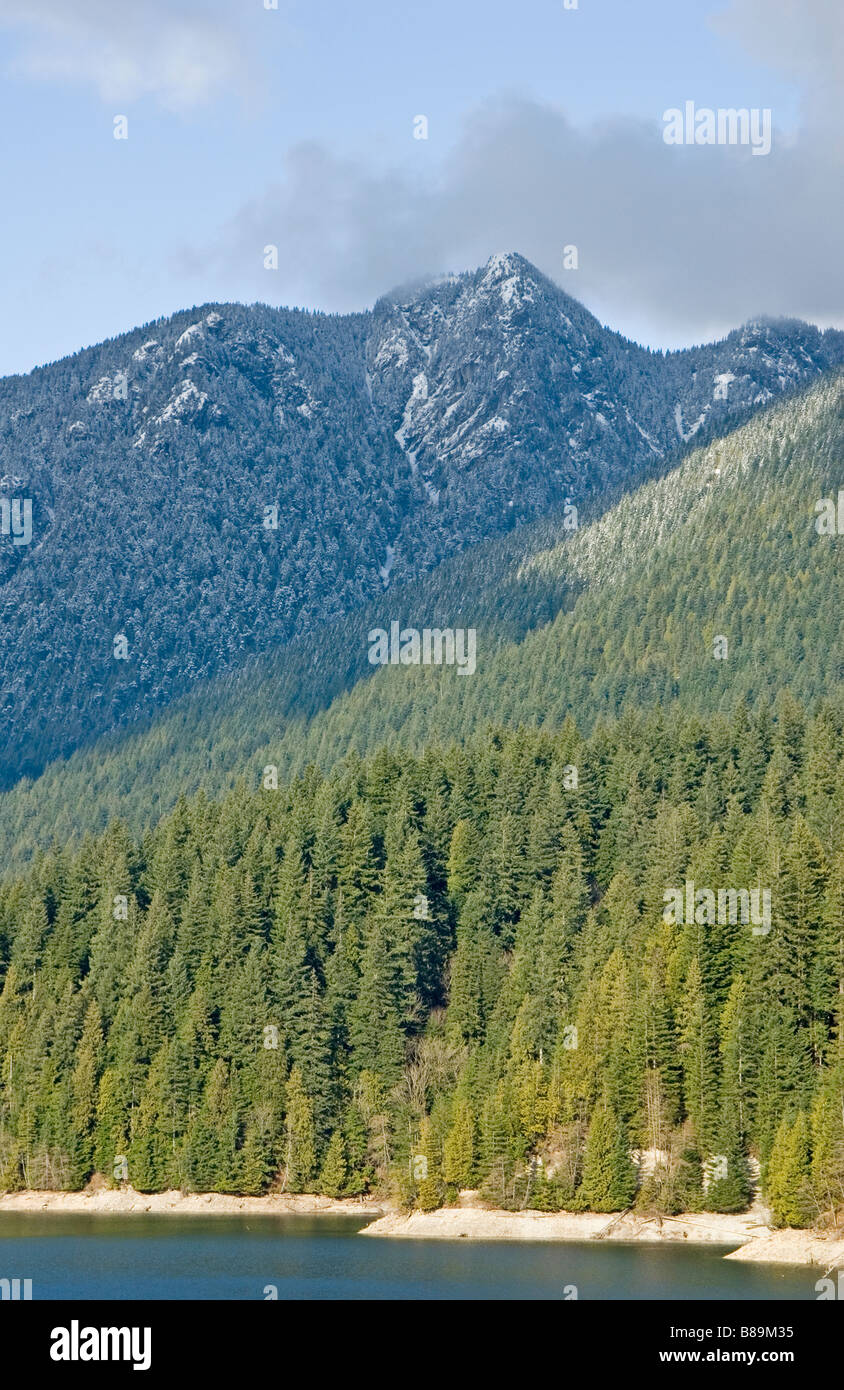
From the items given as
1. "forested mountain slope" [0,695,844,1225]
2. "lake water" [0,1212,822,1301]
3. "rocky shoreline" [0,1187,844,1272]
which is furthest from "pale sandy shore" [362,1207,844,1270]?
"lake water" [0,1212,822,1301]

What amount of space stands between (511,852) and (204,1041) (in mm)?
29654

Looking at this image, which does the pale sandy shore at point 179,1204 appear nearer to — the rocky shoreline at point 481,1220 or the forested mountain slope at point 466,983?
the rocky shoreline at point 481,1220

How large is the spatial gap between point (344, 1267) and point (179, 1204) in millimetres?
34895

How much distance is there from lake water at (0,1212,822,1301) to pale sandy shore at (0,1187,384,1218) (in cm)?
748

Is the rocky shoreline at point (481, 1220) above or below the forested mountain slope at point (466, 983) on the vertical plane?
below

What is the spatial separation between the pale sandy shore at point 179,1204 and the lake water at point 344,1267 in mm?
7480

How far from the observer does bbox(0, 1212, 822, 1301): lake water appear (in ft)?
296

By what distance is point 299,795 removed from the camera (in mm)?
174875

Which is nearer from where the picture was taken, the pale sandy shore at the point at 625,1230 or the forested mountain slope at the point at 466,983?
the pale sandy shore at the point at 625,1230

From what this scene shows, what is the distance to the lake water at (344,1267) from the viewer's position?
9025 centimetres

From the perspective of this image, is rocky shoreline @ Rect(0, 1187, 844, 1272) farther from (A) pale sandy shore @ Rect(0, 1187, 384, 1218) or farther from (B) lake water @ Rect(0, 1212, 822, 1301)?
(B) lake water @ Rect(0, 1212, 822, 1301)

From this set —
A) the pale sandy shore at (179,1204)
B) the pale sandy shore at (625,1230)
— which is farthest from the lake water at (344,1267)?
the pale sandy shore at (179,1204)
